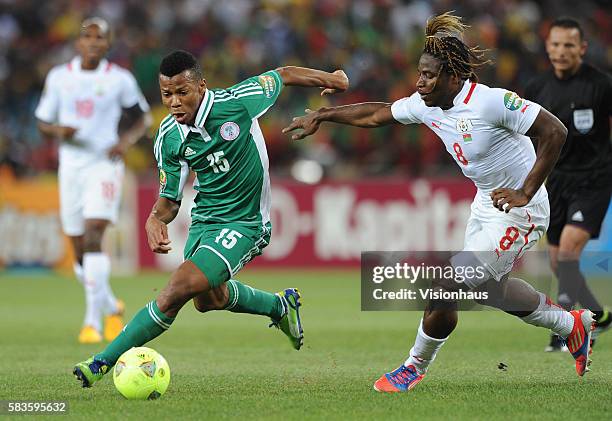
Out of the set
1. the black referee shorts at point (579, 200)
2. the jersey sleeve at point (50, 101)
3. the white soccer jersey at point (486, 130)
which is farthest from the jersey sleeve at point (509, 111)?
the jersey sleeve at point (50, 101)

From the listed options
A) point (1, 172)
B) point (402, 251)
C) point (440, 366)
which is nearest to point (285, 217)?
point (402, 251)

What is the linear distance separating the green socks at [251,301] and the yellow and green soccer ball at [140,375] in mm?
1057

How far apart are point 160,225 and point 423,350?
181 cm

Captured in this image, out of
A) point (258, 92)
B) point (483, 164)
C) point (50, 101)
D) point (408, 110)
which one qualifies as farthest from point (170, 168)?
point (50, 101)

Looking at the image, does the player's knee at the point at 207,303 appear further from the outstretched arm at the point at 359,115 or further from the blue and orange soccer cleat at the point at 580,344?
the blue and orange soccer cleat at the point at 580,344

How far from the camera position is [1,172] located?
715 inches

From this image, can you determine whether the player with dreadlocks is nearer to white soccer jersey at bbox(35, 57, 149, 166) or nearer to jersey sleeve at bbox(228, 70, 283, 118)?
jersey sleeve at bbox(228, 70, 283, 118)

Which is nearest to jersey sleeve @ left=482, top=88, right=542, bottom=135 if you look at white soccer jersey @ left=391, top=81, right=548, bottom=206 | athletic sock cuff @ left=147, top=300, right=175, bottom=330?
white soccer jersey @ left=391, top=81, right=548, bottom=206

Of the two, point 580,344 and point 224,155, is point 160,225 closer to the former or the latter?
point 224,155

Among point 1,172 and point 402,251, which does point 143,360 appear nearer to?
point 402,251

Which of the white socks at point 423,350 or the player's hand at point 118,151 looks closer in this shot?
the white socks at point 423,350

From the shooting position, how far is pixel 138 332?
652 centimetres

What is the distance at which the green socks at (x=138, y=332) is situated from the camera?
21.4ft

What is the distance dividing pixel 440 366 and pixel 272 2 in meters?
14.5
